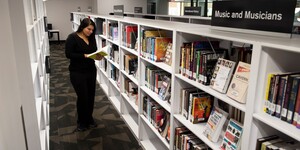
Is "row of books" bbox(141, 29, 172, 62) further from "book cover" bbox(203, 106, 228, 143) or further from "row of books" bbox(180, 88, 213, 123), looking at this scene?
"book cover" bbox(203, 106, 228, 143)

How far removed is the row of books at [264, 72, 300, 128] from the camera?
4.21ft

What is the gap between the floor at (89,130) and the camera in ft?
10.9

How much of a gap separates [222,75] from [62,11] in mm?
12528

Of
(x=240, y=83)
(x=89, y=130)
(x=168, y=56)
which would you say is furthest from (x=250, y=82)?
(x=89, y=130)

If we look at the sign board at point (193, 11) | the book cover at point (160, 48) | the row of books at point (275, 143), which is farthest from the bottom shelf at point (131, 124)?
the sign board at point (193, 11)

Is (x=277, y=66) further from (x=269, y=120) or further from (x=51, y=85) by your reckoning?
(x=51, y=85)

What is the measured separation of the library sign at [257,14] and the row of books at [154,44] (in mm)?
731

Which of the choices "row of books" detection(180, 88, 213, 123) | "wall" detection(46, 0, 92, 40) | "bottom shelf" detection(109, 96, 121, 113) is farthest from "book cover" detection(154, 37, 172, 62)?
"wall" detection(46, 0, 92, 40)

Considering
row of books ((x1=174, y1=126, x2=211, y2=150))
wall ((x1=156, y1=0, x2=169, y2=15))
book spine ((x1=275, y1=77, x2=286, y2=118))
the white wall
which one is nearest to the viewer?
book spine ((x1=275, y1=77, x2=286, y2=118))

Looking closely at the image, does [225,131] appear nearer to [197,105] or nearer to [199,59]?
[197,105]

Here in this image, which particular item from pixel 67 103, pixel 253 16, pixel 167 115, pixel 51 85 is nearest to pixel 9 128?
pixel 167 115

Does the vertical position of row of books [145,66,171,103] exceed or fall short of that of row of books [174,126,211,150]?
it exceeds it

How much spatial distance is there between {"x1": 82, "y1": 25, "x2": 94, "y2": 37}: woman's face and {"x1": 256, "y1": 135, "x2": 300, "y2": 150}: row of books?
8.41 feet

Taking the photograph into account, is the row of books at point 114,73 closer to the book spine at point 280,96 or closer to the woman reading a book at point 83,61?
the woman reading a book at point 83,61
